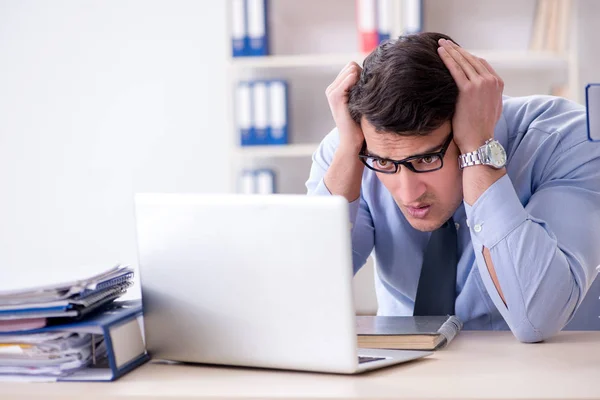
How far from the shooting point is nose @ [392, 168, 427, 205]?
1.43 metres

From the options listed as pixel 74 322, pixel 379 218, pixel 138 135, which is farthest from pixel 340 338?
pixel 138 135

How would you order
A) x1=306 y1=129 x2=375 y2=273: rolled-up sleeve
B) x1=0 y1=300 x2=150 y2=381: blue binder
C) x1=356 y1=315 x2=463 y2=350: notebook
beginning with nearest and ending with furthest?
1. x1=0 y1=300 x2=150 y2=381: blue binder
2. x1=356 y1=315 x2=463 y2=350: notebook
3. x1=306 y1=129 x2=375 y2=273: rolled-up sleeve

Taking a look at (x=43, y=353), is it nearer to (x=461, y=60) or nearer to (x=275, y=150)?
(x=461, y=60)

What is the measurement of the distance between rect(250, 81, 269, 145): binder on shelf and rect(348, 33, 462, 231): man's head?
65.1 inches

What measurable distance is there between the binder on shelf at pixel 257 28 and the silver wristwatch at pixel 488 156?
6.22ft

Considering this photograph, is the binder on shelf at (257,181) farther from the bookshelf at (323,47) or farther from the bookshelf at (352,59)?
the bookshelf at (352,59)

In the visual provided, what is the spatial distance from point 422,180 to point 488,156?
0.43 feet

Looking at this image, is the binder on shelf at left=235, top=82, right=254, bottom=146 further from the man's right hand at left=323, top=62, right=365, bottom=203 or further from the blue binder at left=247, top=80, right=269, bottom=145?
the man's right hand at left=323, top=62, right=365, bottom=203

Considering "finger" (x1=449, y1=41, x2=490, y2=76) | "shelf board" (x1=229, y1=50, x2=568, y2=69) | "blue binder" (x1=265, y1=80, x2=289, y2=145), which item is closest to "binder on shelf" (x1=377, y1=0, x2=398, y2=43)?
"shelf board" (x1=229, y1=50, x2=568, y2=69)

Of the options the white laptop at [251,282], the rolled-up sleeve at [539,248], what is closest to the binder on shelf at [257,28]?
the rolled-up sleeve at [539,248]

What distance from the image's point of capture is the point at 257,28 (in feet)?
10.3

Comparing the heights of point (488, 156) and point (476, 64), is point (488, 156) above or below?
below

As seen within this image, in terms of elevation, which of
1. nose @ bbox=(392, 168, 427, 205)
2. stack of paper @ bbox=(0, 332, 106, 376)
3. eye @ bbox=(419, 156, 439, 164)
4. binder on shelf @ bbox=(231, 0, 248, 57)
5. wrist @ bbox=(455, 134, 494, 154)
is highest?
binder on shelf @ bbox=(231, 0, 248, 57)

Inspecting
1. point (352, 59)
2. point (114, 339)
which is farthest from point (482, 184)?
point (352, 59)
